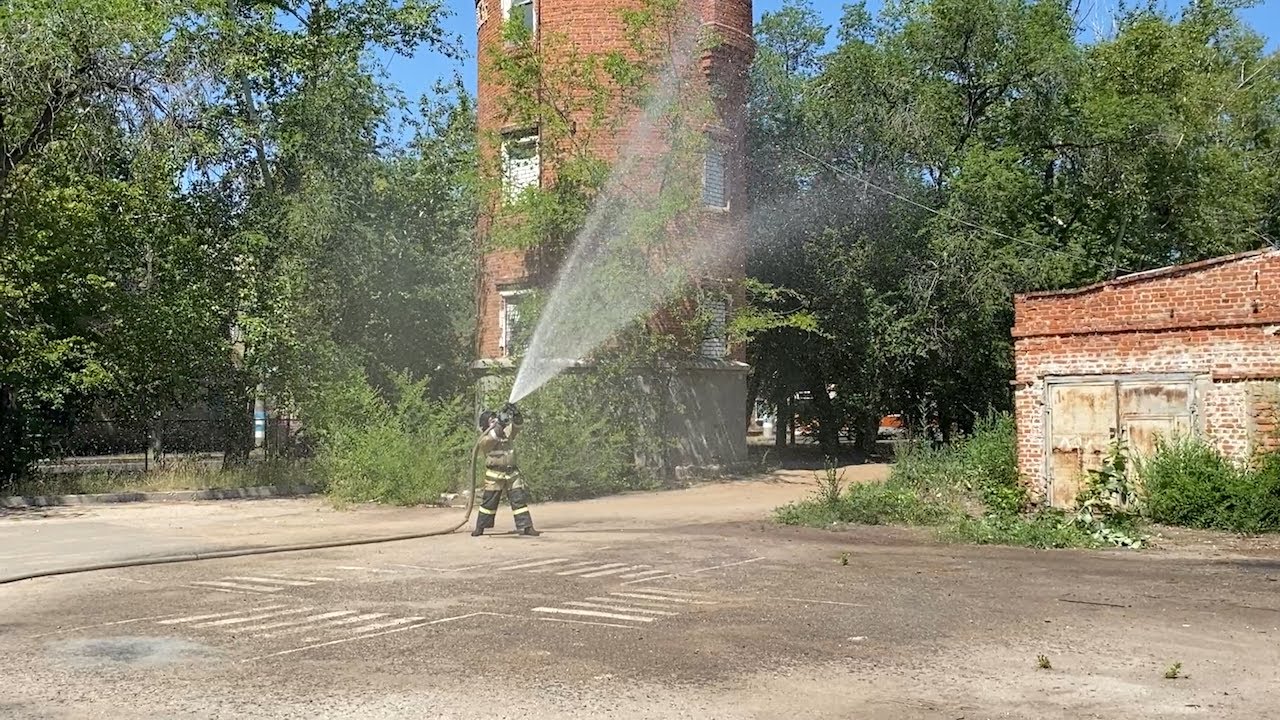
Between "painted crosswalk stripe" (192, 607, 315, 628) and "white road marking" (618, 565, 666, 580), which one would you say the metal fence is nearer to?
"painted crosswalk stripe" (192, 607, 315, 628)

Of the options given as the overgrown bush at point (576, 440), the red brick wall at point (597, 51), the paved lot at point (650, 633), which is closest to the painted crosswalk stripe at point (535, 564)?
the paved lot at point (650, 633)

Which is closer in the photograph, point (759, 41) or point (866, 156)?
point (866, 156)

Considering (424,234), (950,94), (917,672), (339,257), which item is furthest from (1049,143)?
(917,672)

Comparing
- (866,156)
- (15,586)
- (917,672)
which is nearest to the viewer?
(917,672)

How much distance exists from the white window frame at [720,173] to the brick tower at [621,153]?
0.08 feet

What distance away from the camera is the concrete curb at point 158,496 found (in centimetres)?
1983

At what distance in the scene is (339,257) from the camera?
86.9 feet

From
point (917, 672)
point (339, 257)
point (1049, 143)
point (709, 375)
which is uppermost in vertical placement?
point (1049, 143)

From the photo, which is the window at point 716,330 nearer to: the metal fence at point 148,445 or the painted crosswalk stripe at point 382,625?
the metal fence at point 148,445

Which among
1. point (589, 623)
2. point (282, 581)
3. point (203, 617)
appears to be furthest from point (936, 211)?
point (203, 617)

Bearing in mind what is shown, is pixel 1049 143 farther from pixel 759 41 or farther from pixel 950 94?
pixel 759 41

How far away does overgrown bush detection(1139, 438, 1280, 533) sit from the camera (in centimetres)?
1452

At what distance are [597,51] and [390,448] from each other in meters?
10.1

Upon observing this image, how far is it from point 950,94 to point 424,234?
46.6 ft
